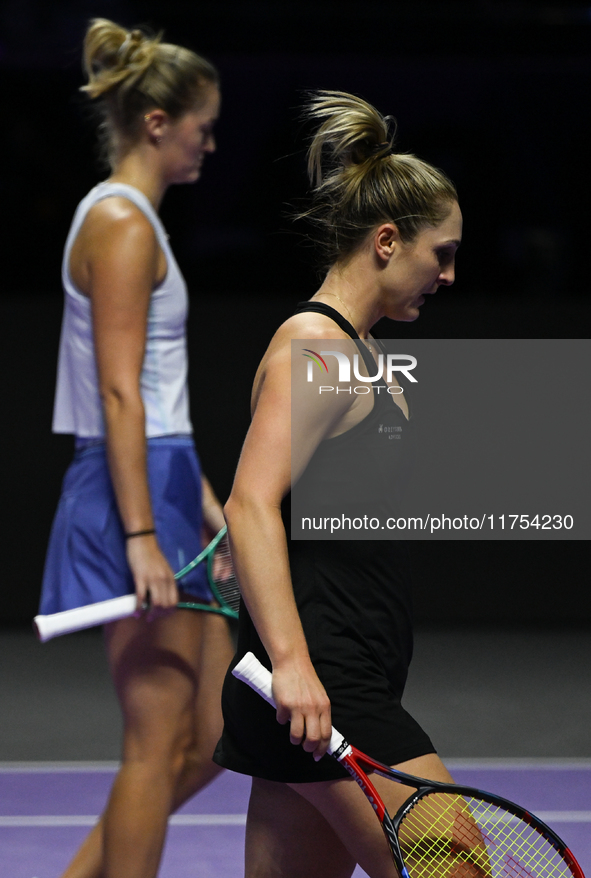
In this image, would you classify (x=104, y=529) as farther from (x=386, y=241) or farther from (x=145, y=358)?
(x=386, y=241)

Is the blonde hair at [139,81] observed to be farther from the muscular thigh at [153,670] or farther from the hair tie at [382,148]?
the muscular thigh at [153,670]

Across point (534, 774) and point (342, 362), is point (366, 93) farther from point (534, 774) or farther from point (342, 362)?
point (342, 362)

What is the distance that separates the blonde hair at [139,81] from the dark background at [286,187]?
13.1ft

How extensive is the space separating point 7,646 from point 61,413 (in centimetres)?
332

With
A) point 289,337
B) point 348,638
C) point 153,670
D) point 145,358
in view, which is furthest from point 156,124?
point 348,638

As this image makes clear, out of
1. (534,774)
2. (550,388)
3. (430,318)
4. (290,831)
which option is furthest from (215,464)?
(290,831)

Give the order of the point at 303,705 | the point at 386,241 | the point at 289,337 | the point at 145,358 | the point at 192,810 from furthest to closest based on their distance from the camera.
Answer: the point at 192,810
the point at 145,358
the point at 386,241
the point at 289,337
the point at 303,705

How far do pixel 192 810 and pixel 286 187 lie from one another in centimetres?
465

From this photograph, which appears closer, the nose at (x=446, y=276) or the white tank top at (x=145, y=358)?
the nose at (x=446, y=276)

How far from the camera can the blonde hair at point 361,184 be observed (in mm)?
1828

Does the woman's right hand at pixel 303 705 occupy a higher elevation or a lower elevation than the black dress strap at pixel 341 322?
lower

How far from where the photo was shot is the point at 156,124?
2.40 metres

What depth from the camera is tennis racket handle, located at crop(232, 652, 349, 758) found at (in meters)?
1.67

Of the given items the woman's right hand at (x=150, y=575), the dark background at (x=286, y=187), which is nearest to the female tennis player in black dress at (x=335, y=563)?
the woman's right hand at (x=150, y=575)
